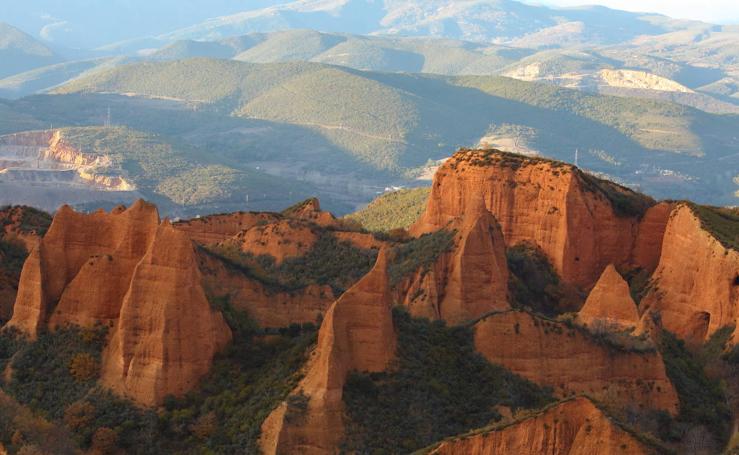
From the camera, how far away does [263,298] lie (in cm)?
4741

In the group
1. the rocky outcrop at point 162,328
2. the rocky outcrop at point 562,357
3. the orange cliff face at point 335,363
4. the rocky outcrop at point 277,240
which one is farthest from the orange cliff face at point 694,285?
the rocky outcrop at point 162,328

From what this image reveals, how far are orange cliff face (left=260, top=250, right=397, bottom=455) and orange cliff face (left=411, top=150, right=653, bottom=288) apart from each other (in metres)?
27.8

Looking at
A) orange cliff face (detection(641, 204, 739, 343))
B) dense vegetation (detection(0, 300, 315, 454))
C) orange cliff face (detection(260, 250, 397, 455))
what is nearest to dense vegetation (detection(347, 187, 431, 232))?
orange cliff face (detection(641, 204, 739, 343))

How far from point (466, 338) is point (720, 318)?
60.3 feet

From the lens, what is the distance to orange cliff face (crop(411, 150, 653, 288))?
68.5 m

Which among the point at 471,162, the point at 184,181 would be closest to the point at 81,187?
the point at 184,181

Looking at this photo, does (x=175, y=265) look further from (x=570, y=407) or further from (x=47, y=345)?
(x=570, y=407)

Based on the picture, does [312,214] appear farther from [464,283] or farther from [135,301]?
[135,301]

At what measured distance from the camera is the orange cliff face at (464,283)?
182 ft

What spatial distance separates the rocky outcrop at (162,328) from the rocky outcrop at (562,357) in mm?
9091

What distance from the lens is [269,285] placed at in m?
48.2

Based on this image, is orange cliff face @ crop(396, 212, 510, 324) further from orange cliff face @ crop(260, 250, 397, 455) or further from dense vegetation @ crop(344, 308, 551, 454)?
orange cliff face @ crop(260, 250, 397, 455)

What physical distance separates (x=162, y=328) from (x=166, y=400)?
195 cm

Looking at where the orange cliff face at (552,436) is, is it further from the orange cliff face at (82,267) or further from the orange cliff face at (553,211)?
the orange cliff face at (553,211)
